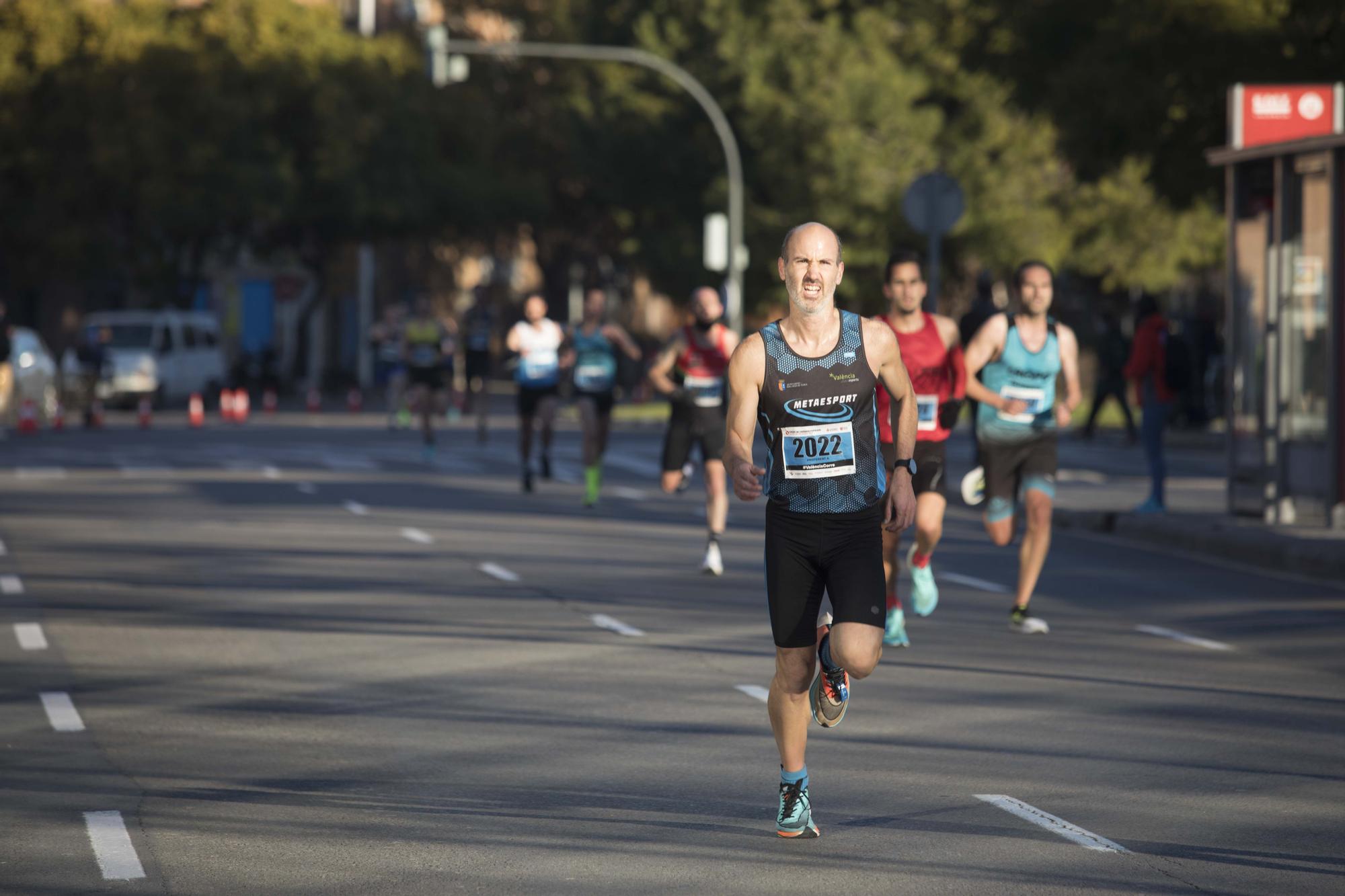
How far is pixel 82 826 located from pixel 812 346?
273 cm

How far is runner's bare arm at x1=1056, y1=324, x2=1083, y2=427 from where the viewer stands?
40.3 ft

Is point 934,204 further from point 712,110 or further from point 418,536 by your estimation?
point 712,110

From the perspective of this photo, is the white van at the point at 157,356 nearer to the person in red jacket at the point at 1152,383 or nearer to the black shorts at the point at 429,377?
the black shorts at the point at 429,377

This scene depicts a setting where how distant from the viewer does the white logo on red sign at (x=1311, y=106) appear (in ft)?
61.1

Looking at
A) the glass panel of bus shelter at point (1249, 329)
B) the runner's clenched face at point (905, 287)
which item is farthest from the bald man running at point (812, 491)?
the glass panel of bus shelter at point (1249, 329)

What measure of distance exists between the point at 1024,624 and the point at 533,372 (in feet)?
37.6

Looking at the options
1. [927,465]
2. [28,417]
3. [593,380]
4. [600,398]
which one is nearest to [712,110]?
[28,417]

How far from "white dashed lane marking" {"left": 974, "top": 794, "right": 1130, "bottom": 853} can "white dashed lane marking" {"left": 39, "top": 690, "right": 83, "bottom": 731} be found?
147 inches

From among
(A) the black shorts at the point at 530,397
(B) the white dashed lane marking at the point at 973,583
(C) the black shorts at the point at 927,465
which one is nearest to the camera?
(C) the black shorts at the point at 927,465

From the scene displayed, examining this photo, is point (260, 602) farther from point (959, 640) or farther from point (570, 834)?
point (570, 834)

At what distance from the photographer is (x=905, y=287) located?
11641 mm

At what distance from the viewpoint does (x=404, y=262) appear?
264 ft

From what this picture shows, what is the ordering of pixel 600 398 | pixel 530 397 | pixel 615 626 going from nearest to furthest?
pixel 615 626 → pixel 600 398 → pixel 530 397

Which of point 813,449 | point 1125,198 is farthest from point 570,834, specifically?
point 1125,198
